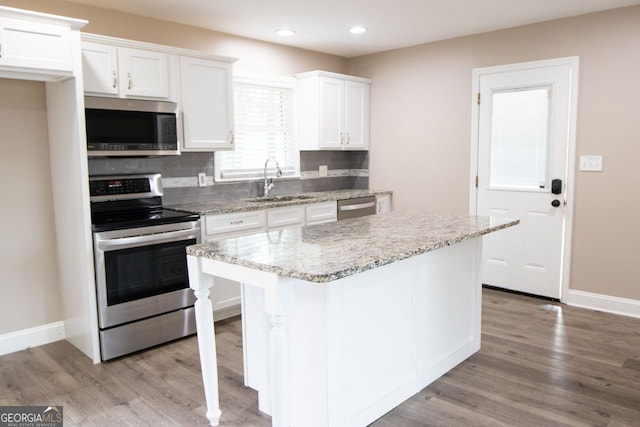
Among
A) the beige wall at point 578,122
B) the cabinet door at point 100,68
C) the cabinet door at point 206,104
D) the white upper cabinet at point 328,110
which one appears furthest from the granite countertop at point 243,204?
the cabinet door at point 100,68

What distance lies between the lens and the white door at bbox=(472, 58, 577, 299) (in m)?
4.23

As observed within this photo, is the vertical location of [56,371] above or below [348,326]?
below

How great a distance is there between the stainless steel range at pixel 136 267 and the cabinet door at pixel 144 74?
2.09 ft

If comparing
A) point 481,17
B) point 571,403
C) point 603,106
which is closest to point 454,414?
point 571,403

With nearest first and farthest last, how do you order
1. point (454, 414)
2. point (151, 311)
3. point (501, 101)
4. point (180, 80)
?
point (454, 414) → point (151, 311) → point (180, 80) → point (501, 101)

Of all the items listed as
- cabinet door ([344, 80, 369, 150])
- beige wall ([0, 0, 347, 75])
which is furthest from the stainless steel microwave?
cabinet door ([344, 80, 369, 150])

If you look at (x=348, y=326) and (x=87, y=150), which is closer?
(x=348, y=326)

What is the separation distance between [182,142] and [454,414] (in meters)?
2.72

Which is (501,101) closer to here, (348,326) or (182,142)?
(182,142)

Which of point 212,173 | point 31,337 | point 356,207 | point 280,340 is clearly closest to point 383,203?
point 356,207

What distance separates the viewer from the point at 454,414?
248 centimetres

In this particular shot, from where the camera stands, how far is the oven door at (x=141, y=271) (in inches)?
123

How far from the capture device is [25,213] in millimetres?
3389

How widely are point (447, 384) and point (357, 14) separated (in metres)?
2.85
